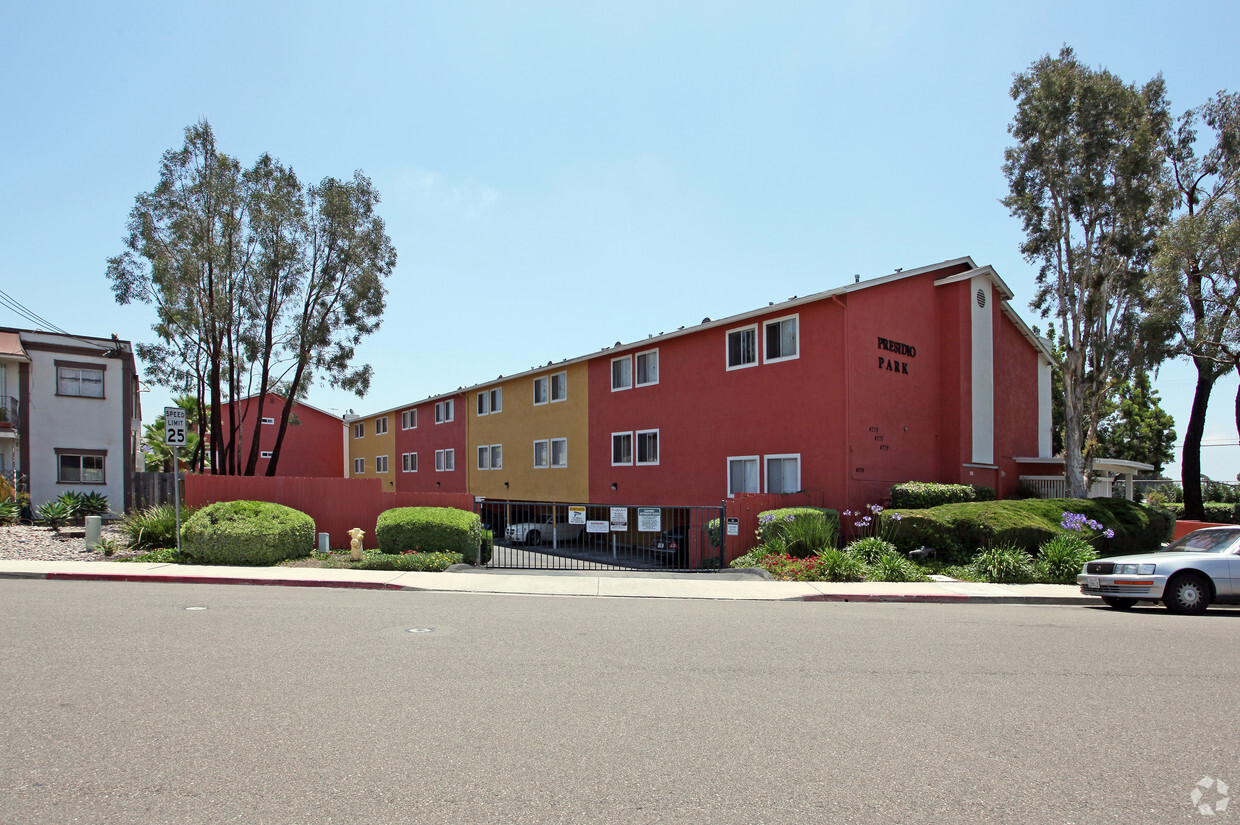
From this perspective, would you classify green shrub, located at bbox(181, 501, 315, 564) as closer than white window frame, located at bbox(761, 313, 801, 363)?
Yes

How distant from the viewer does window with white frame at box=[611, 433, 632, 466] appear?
2634cm

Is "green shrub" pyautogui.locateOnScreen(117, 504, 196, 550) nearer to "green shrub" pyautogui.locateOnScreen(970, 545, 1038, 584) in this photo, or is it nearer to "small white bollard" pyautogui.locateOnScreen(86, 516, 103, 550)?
"small white bollard" pyautogui.locateOnScreen(86, 516, 103, 550)

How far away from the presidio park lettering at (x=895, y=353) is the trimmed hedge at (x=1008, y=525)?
435cm

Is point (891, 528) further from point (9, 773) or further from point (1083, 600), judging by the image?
point (9, 773)

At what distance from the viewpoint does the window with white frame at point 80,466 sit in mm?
27922

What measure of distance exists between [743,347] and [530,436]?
1287cm

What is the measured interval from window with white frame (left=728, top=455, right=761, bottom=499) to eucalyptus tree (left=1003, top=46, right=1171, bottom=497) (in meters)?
9.60

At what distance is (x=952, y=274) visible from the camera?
22172 mm

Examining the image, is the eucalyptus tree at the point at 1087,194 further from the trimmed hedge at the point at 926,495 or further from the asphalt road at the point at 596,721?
the asphalt road at the point at 596,721

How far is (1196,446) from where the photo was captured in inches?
1043

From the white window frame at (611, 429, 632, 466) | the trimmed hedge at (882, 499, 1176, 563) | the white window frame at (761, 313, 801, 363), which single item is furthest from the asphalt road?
the white window frame at (611, 429, 632, 466)

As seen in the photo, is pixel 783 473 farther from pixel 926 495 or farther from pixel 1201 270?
pixel 1201 270

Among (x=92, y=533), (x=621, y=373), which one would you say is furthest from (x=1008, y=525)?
(x=92, y=533)

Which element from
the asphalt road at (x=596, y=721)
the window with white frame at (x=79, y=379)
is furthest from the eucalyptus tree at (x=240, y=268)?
the asphalt road at (x=596, y=721)
